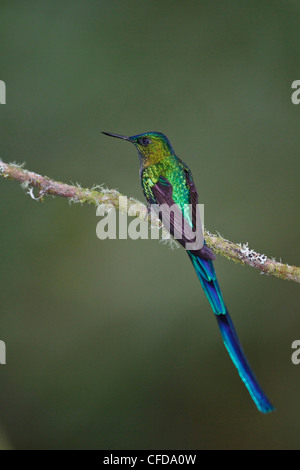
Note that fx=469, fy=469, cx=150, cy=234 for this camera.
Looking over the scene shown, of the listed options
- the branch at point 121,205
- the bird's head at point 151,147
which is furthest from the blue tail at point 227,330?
the bird's head at point 151,147

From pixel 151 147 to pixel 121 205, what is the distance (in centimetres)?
42

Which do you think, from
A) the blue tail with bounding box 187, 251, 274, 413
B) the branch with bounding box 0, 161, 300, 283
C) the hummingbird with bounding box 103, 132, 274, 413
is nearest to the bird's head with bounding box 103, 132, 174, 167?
the hummingbird with bounding box 103, 132, 274, 413

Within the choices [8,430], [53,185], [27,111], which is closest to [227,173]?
[27,111]

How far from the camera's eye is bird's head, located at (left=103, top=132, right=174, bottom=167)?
224 centimetres

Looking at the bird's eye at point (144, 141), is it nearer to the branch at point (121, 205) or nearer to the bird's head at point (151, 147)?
the bird's head at point (151, 147)

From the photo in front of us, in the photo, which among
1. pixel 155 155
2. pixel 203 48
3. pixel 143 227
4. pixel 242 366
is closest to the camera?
pixel 242 366

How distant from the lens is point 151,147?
7.40ft

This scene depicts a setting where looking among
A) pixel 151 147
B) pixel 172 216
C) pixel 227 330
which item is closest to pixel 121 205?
pixel 172 216

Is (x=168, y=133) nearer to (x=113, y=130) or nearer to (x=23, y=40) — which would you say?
(x=113, y=130)

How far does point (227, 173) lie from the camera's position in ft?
12.8

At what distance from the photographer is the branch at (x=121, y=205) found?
1.87 meters

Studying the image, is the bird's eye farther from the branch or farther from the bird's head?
the branch

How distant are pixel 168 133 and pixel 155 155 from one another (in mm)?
1591

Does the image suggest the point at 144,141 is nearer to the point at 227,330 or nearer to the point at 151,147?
the point at 151,147
